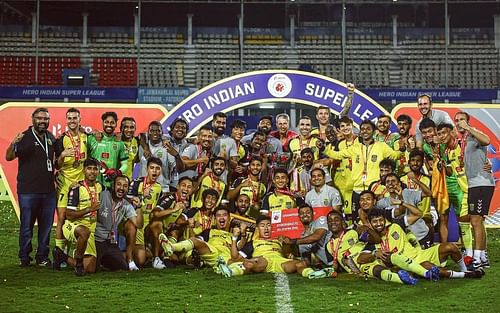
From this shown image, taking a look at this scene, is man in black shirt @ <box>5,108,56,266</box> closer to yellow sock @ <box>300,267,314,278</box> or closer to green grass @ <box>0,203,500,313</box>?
green grass @ <box>0,203,500,313</box>

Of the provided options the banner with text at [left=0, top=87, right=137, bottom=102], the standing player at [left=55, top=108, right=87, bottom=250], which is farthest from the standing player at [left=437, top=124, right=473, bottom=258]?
the banner with text at [left=0, top=87, right=137, bottom=102]

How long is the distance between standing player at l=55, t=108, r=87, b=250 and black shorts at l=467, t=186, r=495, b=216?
4.36 meters

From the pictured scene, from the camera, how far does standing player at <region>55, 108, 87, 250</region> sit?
28.2 feet

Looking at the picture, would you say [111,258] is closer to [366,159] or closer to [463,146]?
[366,159]

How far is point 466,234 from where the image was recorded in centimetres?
823

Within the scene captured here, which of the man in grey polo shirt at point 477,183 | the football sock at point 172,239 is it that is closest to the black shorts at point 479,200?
the man in grey polo shirt at point 477,183

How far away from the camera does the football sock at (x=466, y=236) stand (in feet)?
26.9

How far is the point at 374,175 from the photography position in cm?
861

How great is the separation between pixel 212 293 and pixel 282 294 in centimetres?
63

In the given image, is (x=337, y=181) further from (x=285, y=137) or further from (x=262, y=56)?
(x=262, y=56)

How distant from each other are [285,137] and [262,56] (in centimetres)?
1458

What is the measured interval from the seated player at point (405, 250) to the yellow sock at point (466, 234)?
1.74 feet

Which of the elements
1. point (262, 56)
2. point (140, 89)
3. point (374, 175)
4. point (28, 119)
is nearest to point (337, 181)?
point (374, 175)

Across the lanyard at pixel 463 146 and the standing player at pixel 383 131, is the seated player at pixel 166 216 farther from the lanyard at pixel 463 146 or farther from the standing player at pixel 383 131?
the lanyard at pixel 463 146
